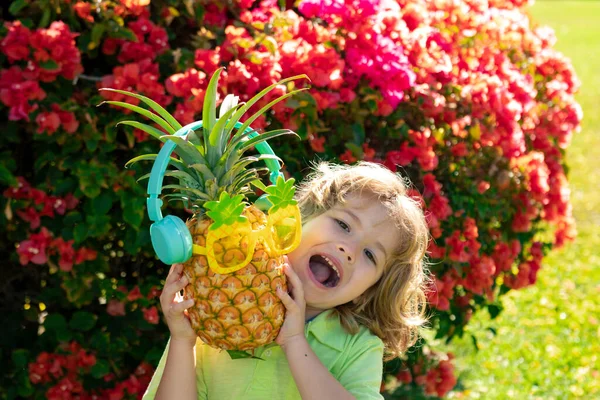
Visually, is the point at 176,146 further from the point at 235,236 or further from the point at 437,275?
the point at 437,275

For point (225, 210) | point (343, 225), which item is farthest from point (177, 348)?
point (343, 225)

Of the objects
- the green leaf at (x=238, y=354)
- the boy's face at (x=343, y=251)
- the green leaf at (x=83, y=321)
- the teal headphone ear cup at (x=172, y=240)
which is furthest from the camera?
the green leaf at (x=83, y=321)

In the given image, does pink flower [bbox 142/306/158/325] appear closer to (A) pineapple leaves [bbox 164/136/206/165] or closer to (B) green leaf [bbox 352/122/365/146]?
(B) green leaf [bbox 352/122/365/146]

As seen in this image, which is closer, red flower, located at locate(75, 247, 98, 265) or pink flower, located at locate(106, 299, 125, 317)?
red flower, located at locate(75, 247, 98, 265)

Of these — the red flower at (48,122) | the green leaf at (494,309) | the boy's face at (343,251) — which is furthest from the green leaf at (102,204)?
the green leaf at (494,309)

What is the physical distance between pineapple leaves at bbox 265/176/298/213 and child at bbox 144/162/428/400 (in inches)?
6.1

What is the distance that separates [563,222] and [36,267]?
2.72 meters

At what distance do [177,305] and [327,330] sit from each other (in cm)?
50

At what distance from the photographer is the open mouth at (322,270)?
2.39 m

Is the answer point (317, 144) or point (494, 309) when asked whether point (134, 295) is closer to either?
point (317, 144)

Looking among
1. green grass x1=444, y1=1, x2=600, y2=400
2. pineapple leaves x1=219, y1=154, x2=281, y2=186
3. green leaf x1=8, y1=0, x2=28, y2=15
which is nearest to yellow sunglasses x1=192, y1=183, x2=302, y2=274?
pineapple leaves x1=219, y1=154, x2=281, y2=186

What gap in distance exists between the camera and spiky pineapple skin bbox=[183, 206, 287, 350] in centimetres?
207

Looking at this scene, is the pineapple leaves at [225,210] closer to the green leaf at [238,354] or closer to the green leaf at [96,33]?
the green leaf at [238,354]

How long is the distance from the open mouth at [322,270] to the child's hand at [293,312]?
199mm
